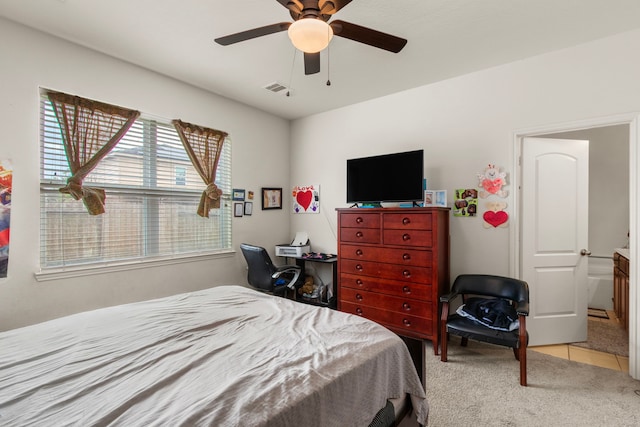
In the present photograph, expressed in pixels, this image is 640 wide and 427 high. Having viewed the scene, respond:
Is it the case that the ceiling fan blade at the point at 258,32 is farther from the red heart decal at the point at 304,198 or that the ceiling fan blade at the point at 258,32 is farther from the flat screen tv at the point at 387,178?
the red heart decal at the point at 304,198

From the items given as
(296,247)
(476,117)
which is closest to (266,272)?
(296,247)

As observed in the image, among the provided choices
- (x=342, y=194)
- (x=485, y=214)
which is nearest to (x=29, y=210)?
(x=342, y=194)

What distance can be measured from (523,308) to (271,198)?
308 cm

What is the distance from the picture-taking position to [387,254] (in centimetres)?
303

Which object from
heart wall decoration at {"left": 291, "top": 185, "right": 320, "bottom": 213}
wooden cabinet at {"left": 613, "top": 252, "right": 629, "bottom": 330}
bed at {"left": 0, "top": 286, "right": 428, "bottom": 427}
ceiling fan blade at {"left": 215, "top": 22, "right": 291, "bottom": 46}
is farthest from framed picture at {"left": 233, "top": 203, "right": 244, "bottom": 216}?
wooden cabinet at {"left": 613, "top": 252, "right": 629, "bottom": 330}

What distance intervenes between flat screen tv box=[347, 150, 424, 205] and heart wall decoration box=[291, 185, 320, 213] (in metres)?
0.84

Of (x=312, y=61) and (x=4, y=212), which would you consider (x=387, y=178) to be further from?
(x=4, y=212)

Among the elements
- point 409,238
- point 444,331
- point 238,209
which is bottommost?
point 444,331

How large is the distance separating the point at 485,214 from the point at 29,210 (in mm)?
3894

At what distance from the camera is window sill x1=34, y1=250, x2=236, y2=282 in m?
2.44

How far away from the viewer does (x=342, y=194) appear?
4.03 m

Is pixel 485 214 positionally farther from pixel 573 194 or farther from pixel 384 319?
pixel 384 319

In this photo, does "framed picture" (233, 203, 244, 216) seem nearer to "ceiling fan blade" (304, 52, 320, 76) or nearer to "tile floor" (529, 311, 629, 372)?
"ceiling fan blade" (304, 52, 320, 76)

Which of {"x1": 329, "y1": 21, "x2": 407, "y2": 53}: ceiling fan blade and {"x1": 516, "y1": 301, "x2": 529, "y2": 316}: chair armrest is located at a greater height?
{"x1": 329, "y1": 21, "x2": 407, "y2": 53}: ceiling fan blade
